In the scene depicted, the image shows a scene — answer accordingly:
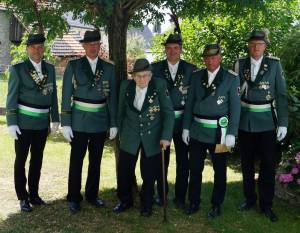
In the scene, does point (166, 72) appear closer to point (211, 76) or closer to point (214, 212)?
point (211, 76)

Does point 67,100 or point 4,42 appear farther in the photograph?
point 4,42

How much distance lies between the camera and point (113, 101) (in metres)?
5.14

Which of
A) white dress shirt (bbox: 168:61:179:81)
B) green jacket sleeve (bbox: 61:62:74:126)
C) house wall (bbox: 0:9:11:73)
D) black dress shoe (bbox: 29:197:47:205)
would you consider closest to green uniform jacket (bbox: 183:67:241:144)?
white dress shirt (bbox: 168:61:179:81)

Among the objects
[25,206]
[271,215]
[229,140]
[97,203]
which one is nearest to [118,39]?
[229,140]

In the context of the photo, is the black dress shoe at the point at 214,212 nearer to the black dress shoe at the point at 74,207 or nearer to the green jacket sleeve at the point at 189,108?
the green jacket sleeve at the point at 189,108

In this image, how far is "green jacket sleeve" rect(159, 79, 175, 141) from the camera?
4.94 m

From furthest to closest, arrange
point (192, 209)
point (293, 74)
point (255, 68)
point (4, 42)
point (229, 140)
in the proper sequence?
point (4, 42), point (293, 74), point (192, 209), point (255, 68), point (229, 140)

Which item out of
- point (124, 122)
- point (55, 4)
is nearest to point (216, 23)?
point (55, 4)

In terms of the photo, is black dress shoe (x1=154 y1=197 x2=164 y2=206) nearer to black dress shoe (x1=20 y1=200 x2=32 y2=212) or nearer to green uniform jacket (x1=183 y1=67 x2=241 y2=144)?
green uniform jacket (x1=183 y1=67 x2=241 y2=144)

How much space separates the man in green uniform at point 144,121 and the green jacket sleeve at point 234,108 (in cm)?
62

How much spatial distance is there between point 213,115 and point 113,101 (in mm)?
1098

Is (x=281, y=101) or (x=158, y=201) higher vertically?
(x=281, y=101)

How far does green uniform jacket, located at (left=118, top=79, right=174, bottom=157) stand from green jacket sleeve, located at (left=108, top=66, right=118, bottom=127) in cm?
7

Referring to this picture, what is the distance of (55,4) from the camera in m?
5.83
